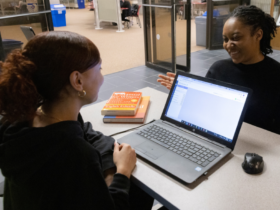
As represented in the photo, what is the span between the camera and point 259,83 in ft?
4.79

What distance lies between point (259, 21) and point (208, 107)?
0.66m

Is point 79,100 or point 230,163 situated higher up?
point 79,100

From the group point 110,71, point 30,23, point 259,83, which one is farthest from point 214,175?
point 110,71

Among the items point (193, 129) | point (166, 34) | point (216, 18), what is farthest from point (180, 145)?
point (216, 18)

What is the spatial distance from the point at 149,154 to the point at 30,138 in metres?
0.46

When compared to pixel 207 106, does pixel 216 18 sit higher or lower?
higher

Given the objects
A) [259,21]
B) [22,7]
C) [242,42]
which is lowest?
[242,42]

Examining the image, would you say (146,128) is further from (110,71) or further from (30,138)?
(110,71)

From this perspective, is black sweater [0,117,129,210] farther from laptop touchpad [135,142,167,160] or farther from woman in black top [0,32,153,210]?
laptop touchpad [135,142,167,160]

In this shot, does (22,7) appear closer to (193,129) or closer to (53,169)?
(193,129)

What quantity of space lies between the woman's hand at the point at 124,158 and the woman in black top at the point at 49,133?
74mm

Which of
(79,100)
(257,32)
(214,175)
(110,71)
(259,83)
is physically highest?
(257,32)

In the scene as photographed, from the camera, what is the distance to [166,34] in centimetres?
447

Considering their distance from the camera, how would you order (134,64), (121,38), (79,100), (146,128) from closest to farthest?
(79,100)
(146,128)
(134,64)
(121,38)
